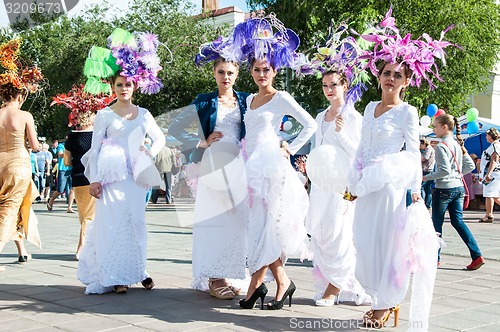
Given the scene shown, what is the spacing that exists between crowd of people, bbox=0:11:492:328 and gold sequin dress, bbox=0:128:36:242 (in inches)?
65.0

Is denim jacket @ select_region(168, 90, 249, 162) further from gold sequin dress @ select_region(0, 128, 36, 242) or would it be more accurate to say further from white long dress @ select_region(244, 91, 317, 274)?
gold sequin dress @ select_region(0, 128, 36, 242)

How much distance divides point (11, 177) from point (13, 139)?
45cm

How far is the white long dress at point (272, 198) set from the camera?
5.64 meters

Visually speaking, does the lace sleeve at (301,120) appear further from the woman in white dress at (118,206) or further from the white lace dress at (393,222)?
the woman in white dress at (118,206)

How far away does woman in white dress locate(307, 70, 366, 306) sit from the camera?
594cm

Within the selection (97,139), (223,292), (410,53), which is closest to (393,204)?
(410,53)

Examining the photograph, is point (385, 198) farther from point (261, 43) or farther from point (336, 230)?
point (261, 43)

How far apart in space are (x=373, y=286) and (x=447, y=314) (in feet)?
2.90

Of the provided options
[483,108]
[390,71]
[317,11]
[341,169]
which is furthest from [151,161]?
[483,108]

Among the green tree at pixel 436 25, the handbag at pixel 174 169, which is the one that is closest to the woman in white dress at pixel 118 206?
the handbag at pixel 174 169

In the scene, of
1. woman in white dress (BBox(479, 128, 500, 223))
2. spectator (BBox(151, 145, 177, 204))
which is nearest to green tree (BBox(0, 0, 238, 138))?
spectator (BBox(151, 145, 177, 204))

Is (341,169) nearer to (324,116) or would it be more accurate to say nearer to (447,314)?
(324,116)

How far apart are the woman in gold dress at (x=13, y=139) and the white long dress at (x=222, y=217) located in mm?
2876

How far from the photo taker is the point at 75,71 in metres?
32.6
